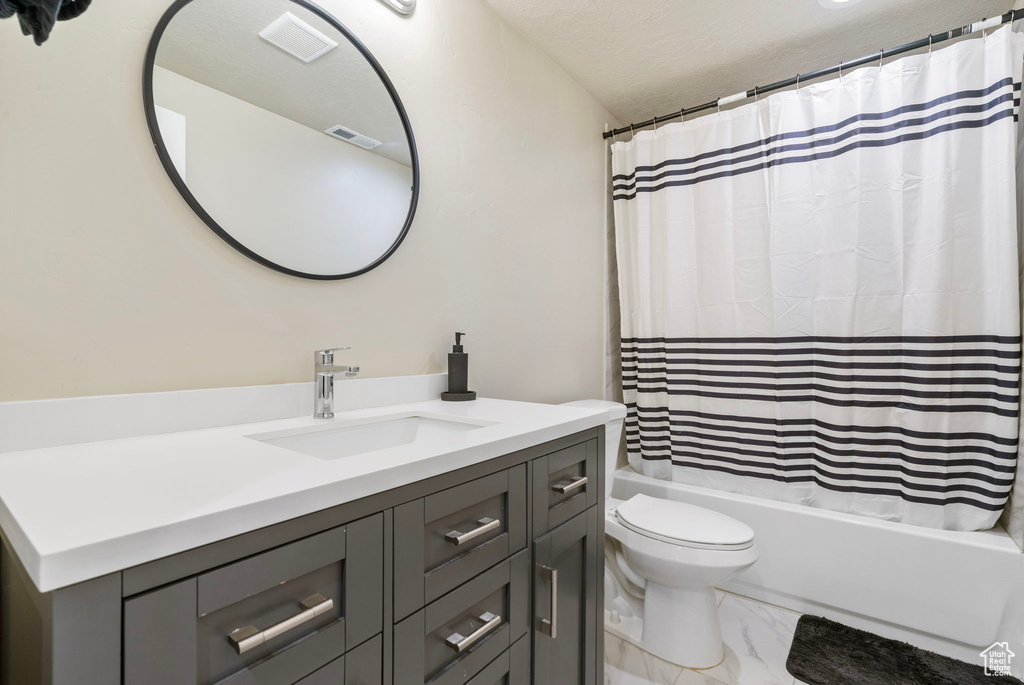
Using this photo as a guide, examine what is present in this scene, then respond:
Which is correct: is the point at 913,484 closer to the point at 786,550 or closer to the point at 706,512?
the point at 786,550

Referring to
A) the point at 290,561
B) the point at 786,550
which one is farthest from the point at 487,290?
the point at 786,550

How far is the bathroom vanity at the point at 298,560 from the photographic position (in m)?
0.47

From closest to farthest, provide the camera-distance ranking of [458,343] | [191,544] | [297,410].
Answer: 1. [191,544]
2. [297,410]
3. [458,343]

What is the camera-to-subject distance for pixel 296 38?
120cm

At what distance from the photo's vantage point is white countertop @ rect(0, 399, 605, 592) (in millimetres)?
459

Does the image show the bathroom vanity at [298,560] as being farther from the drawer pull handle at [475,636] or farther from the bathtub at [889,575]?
the bathtub at [889,575]

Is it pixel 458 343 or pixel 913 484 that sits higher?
pixel 458 343

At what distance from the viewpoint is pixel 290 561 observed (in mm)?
592

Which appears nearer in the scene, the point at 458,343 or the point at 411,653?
the point at 411,653

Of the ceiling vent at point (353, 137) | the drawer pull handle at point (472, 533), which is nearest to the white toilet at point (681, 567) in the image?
the drawer pull handle at point (472, 533)

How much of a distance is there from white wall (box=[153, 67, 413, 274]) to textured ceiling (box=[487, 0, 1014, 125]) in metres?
0.95

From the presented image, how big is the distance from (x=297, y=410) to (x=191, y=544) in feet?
2.20
